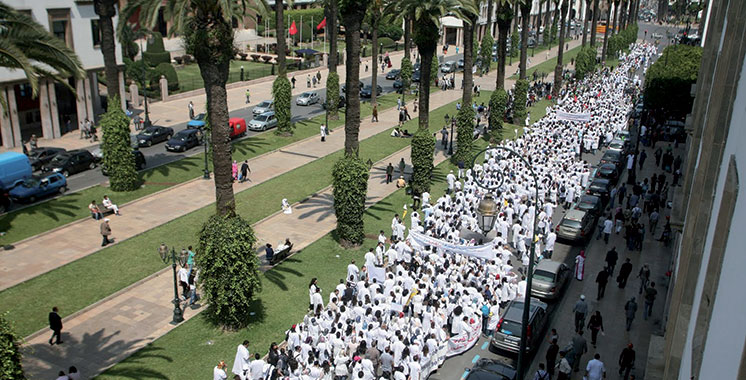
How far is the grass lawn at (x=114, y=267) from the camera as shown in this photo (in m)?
22.9

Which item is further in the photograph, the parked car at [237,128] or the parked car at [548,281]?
the parked car at [237,128]

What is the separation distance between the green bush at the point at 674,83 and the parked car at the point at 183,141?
108ft

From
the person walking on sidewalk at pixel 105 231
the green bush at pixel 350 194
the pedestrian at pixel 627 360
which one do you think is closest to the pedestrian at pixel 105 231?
the person walking on sidewalk at pixel 105 231

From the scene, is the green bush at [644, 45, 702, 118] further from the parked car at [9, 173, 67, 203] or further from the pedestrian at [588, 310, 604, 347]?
the parked car at [9, 173, 67, 203]

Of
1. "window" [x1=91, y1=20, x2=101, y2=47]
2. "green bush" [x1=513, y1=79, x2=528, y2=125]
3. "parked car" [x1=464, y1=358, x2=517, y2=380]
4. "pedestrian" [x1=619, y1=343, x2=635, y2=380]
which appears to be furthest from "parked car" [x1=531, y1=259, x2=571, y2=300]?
"window" [x1=91, y1=20, x2=101, y2=47]

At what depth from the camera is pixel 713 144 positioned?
1149 cm

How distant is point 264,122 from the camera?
4841 cm

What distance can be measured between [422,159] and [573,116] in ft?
58.1

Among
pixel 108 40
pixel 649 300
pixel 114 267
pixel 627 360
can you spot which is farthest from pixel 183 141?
pixel 627 360

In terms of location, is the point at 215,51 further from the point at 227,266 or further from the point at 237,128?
the point at 237,128

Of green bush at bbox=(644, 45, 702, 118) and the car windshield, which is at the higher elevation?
green bush at bbox=(644, 45, 702, 118)

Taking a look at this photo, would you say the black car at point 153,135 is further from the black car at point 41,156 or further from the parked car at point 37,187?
the parked car at point 37,187

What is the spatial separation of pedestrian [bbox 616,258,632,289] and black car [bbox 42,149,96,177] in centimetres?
2922

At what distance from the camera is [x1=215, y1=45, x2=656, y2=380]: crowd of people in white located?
61.1ft
